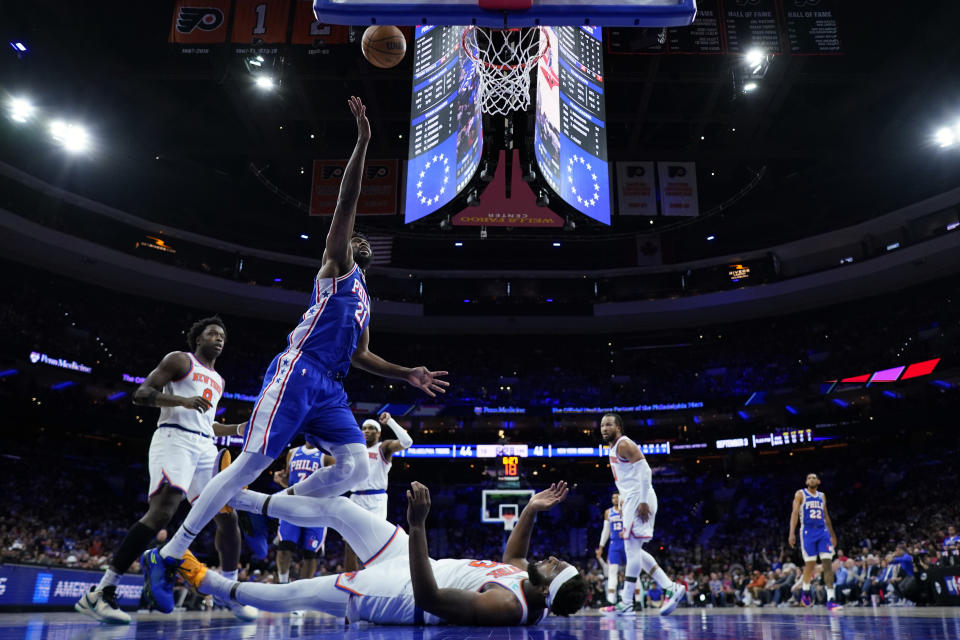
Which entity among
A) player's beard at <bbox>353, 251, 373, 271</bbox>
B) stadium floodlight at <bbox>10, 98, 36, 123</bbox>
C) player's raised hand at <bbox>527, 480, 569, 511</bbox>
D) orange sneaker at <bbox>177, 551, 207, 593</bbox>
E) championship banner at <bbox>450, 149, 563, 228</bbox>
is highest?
stadium floodlight at <bbox>10, 98, 36, 123</bbox>

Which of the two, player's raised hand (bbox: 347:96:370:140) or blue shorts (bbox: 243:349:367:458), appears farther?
player's raised hand (bbox: 347:96:370:140)

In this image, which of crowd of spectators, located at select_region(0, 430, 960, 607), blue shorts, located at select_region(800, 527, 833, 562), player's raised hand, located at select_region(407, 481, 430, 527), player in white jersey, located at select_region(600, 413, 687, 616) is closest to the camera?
player's raised hand, located at select_region(407, 481, 430, 527)

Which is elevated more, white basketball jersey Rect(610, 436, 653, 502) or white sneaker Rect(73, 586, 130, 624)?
white basketball jersey Rect(610, 436, 653, 502)

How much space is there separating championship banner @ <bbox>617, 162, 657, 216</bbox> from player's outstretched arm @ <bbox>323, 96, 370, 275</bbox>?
12.3 metres

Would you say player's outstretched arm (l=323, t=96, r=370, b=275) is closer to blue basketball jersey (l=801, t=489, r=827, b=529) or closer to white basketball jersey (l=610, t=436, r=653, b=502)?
white basketball jersey (l=610, t=436, r=653, b=502)

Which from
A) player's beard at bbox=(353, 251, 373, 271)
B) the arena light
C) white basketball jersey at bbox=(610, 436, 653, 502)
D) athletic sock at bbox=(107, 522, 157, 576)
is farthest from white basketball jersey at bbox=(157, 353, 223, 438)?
the arena light

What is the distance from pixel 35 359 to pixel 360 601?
23.0 meters

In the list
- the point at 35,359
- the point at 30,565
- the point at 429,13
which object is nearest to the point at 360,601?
the point at 429,13

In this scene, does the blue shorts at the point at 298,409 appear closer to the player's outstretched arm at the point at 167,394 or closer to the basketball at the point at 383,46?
the player's outstretched arm at the point at 167,394

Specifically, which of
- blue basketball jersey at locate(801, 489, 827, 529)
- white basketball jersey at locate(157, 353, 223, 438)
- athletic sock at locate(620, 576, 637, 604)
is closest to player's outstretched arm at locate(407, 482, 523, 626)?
white basketball jersey at locate(157, 353, 223, 438)

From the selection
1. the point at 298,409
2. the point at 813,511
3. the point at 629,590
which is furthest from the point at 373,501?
the point at 813,511

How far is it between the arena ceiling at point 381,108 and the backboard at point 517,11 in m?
8.09

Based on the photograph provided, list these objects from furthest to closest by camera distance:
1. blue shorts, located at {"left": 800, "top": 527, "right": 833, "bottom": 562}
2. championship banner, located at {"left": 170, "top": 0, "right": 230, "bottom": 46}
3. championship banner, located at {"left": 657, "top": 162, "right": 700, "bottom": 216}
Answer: championship banner, located at {"left": 657, "top": 162, "right": 700, "bottom": 216} < championship banner, located at {"left": 170, "top": 0, "right": 230, "bottom": 46} < blue shorts, located at {"left": 800, "top": 527, "right": 833, "bottom": 562}

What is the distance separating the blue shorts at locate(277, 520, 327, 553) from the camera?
8.23 meters
